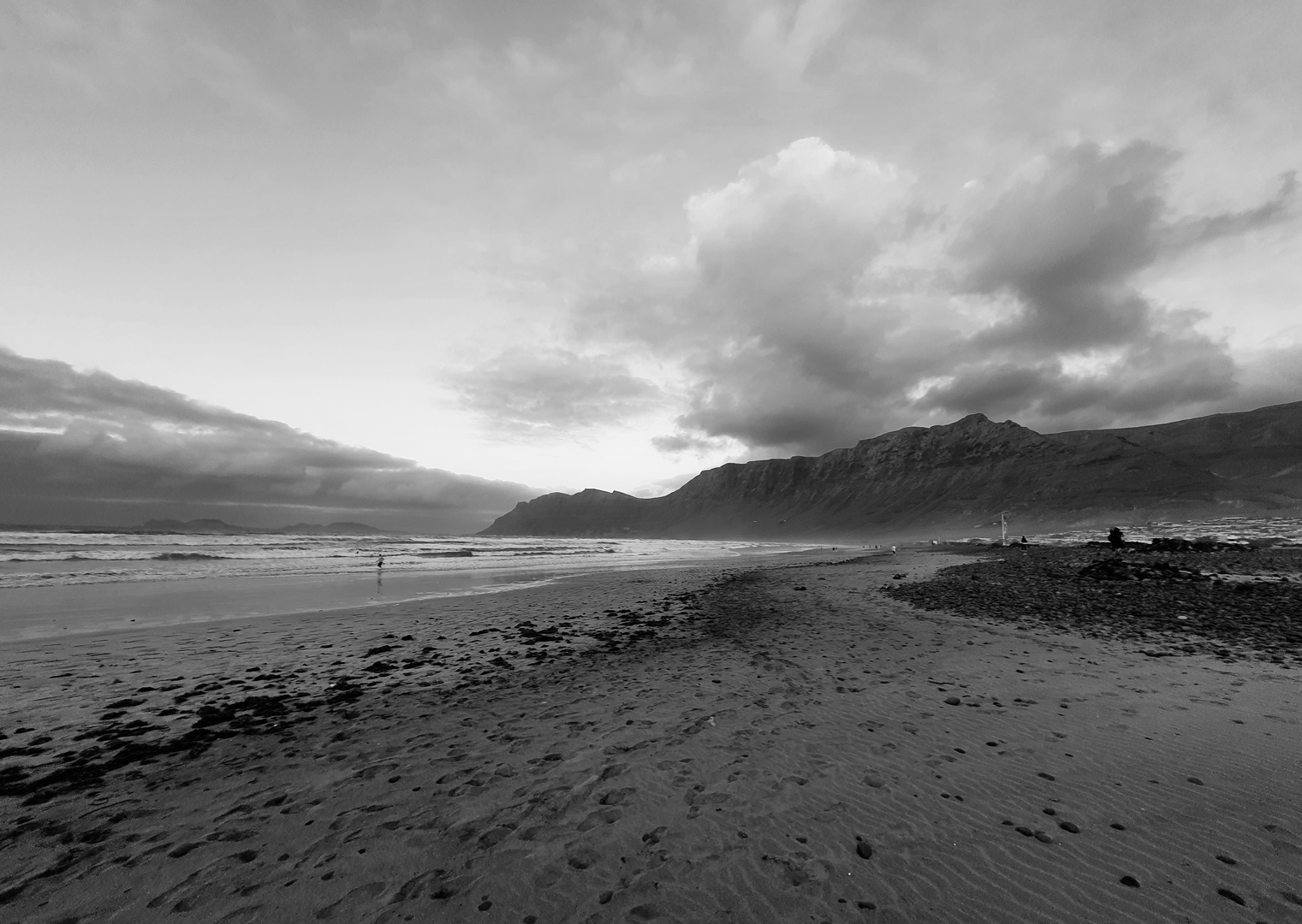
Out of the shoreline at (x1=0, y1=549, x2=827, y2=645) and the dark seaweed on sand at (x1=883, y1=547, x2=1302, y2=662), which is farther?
the shoreline at (x1=0, y1=549, x2=827, y2=645)

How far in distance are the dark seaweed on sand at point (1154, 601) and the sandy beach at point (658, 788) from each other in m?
2.30

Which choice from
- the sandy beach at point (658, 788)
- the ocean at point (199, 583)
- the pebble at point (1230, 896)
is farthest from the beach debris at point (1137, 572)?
the ocean at point (199, 583)

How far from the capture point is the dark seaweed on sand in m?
13.7

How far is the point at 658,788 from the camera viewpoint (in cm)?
660

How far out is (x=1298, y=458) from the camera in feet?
627

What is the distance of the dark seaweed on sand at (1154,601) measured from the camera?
45.0ft

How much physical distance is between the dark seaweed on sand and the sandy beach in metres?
2.30

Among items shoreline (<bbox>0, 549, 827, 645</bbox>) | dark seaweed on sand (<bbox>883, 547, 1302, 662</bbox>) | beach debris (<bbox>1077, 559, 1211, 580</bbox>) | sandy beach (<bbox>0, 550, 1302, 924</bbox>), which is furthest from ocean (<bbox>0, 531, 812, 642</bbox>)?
beach debris (<bbox>1077, 559, 1211, 580</bbox>)

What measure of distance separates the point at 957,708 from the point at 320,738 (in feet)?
35.7

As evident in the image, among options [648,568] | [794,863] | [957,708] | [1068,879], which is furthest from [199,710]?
[648,568]

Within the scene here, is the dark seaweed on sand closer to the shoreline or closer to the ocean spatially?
the shoreline

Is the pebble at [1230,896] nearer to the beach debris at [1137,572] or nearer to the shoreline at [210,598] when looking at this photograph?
the shoreline at [210,598]

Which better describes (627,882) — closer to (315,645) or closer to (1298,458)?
(315,645)

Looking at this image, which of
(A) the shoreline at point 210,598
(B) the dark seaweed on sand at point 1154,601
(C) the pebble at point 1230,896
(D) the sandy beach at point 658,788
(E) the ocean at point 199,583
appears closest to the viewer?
(C) the pebble at point 1230,896
